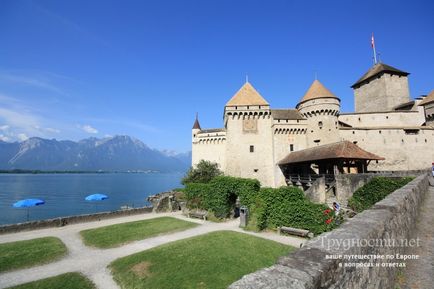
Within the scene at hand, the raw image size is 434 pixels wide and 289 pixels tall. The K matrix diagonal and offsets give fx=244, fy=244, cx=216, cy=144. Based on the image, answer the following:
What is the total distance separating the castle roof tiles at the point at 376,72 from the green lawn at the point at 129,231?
4402 cm

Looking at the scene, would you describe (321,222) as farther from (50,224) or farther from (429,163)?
(429,163)

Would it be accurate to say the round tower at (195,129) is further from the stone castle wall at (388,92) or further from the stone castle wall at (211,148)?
the stone castle wall at (388,92)

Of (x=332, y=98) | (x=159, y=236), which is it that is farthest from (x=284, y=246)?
(x=332, y=98)

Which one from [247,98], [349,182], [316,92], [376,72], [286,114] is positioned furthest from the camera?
[376,72]

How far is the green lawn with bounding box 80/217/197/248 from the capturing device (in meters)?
14.8

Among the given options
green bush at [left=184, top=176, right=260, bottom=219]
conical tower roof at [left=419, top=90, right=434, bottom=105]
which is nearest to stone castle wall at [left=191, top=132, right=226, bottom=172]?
green bush at [left=184, top=176, right=260, bottom=219]

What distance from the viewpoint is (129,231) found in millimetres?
17188

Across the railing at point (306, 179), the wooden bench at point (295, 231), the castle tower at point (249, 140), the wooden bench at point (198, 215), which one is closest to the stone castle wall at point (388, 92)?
the castle tower at point (249, 140)

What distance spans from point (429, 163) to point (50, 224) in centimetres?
4596

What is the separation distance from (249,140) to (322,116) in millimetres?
10848

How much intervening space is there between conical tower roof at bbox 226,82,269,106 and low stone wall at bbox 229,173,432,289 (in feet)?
107

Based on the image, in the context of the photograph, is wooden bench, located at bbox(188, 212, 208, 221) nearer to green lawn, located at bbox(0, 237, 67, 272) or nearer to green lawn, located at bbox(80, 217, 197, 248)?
green lawn, located at bbox(80, 217, 197, 248)

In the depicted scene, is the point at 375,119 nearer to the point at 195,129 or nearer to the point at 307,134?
the point at 307,134

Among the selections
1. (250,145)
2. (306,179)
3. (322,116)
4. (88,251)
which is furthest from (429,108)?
(88,251)
